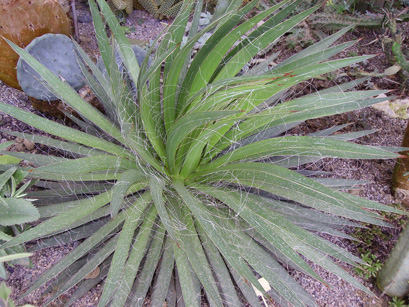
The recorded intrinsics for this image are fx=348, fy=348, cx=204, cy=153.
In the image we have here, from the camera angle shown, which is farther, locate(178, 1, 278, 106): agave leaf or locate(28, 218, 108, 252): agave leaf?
locate(28, 218, 108, 252): agave leaf

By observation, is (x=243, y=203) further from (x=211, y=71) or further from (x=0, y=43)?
(x=0, y=43)

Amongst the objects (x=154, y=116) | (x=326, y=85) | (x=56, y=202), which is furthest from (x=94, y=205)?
(x=326, y=85)

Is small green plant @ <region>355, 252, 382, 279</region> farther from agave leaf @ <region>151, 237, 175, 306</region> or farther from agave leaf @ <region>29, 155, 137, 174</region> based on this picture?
agave leaf @ <region>29, 155, 137, 174</region>

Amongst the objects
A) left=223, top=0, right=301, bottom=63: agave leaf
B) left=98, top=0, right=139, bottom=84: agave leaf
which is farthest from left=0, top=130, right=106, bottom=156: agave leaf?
left=223, top=0, right=301, bottom=63: agave leaf

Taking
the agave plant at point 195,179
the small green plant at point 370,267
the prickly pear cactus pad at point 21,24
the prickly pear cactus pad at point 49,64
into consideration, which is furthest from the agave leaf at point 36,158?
the small green plant at point 370,267

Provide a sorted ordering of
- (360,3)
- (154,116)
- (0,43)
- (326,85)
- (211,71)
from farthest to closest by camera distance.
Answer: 1. (360,3)
2. (326,85)
3. (0,43)
4. (154,116)
5. (211,71)

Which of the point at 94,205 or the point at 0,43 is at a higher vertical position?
the point at 0,43
